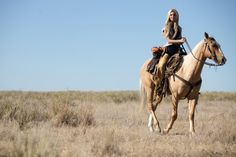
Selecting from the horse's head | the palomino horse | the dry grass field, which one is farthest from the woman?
the dry grass field

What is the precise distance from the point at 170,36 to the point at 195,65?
3.80 feet

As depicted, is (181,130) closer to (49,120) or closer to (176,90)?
(176,90)

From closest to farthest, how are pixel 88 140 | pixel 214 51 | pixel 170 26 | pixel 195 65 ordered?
pixel 88 140 < pixel 214 51 < pixel 195 65 < pixel 170 26

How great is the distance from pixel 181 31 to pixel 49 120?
16.0 ft

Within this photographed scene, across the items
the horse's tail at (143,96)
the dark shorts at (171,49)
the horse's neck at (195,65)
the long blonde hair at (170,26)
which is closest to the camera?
the horse's neck at (195,65)

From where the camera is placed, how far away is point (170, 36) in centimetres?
1055

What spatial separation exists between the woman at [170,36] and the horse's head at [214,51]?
0.86 metres

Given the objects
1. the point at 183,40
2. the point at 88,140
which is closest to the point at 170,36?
the point at 183,40

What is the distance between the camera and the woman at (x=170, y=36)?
1052 cm

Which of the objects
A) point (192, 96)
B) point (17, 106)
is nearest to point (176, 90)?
point (192, 96)

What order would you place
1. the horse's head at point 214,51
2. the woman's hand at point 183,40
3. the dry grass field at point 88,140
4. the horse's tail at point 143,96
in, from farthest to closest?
the horse's tail at point 143,96 < the woman's hand at point 183,40 < the horse's head at point 214,51 < the dry grass field at point 88,140

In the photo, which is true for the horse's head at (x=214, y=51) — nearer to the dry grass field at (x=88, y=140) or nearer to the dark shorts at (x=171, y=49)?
the dark shorts at (x=171, y=49)

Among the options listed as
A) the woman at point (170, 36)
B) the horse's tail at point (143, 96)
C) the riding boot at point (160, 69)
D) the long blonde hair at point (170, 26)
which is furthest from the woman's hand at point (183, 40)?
the horse's tail at point (143, 96)

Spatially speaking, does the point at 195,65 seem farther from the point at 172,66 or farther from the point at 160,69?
the point at 160,69
